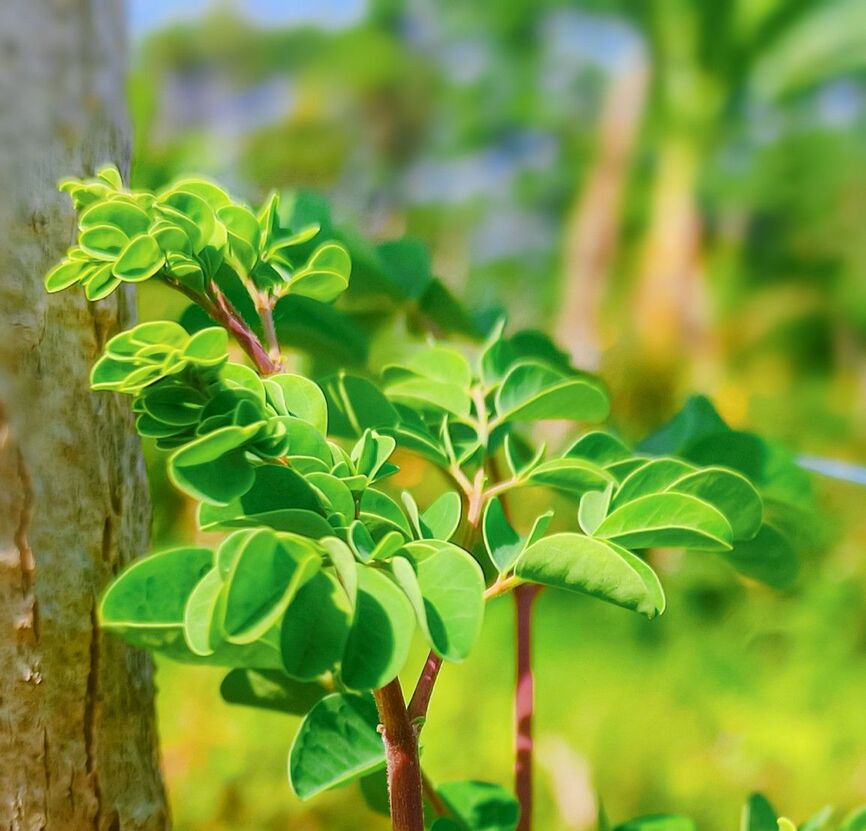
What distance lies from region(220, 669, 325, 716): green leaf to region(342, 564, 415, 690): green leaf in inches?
3.9

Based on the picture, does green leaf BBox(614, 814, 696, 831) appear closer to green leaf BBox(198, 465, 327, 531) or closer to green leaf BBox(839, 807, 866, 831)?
green leaf BBox(839, 807, 866, 831)

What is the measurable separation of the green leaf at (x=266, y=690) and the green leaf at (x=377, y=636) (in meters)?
0.10

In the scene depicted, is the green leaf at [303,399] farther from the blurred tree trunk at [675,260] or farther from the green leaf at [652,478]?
the blurred tree trunk at [675,260]

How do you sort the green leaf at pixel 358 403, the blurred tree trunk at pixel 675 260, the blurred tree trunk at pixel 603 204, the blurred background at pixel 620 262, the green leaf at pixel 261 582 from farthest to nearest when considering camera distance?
the blurred tree trunk at pixel 603 204
the blurred tree trunk at pixel 675 260
the blurred background at pixel 620 262
the green leaf at pixel 358 403
the green leaf at pixel 261 582

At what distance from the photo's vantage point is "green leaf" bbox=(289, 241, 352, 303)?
22 cm

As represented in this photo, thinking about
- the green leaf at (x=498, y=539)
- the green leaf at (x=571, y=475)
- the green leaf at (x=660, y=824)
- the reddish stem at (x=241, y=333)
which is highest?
the reddish stem at (x=241, y=333)

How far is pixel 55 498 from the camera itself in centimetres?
21

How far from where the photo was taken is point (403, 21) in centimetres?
583

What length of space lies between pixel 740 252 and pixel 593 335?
1.98m

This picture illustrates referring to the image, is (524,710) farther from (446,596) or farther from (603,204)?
(603,204)

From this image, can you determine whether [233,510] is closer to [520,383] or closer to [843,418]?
[520,383]

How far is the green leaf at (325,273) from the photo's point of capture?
22 cm

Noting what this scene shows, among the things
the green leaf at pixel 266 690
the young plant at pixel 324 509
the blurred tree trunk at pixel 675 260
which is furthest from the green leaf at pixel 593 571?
the blurred tree trunk at pixel 675 260

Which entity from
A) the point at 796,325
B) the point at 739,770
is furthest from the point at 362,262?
the point at 796,325
